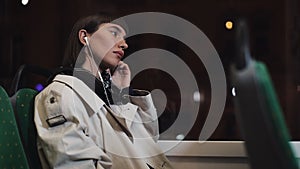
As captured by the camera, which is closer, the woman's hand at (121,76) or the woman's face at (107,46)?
the woman's face at (107,46)

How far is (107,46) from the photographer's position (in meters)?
1.70

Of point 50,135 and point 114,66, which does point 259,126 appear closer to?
point 50,135

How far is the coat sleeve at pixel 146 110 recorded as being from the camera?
1774 millimetres

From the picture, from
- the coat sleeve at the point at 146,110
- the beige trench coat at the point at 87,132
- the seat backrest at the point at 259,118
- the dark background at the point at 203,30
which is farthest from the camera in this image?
the dark background at the point at 203,30

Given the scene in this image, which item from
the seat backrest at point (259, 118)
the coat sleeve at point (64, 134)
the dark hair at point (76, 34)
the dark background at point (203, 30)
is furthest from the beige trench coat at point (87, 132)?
the seat backrest at point (259, 118)

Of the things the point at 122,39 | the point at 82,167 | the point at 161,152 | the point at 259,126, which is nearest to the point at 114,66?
the point at 122,39

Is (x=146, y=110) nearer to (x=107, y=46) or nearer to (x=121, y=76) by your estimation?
(x=121, y=76)

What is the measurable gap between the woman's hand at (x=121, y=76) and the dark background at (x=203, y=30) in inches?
9.1

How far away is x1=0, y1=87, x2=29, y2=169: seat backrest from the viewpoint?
1233mm

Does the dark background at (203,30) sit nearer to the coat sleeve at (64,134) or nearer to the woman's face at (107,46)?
the woman's face at (107,46)

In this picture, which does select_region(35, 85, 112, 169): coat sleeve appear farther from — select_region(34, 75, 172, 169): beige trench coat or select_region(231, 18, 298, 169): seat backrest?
select_region(231, 18, 298, 169): seat backrest

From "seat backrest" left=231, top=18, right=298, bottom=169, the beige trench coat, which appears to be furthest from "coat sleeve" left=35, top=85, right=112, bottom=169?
"seat backrest" left=231, top=18, right=298, bottom=169

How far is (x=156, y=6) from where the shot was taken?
86.0 inches

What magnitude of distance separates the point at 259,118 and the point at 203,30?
1.63m
